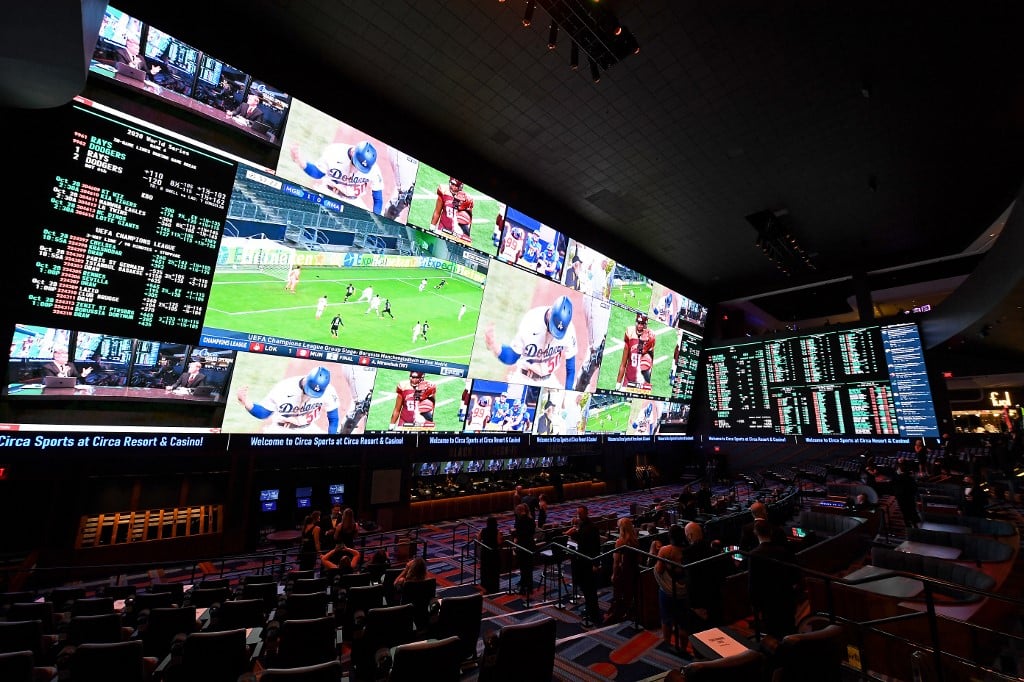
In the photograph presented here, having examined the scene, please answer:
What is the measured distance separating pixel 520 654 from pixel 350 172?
7292 millimetres

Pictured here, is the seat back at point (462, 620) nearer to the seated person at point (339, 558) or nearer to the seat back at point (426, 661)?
the seat back at point (426, 661)

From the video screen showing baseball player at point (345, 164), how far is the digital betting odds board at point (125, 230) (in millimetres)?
1010

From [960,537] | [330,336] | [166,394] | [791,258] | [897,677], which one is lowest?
[897,677]

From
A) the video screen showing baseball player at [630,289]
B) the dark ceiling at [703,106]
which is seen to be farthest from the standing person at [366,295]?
the video screen showing baseball player at [630,289]

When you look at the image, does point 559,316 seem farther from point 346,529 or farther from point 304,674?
point 304,674

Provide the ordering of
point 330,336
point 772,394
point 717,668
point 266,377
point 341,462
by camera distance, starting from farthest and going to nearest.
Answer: point 772,394
point 341,462
point 330,336
point 266,377
point 717,668

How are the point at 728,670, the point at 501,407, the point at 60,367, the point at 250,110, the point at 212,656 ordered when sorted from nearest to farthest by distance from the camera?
1. the point at 728,670
2. the point at 212,656
3. the point at 60,367
4. the point at 250,110
5. the point at 501,407

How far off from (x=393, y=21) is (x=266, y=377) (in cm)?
569

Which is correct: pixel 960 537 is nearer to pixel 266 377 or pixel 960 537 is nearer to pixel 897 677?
pixel 897 677

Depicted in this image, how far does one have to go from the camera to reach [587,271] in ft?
39.0

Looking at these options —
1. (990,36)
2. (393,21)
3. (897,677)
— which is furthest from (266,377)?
(990,36)

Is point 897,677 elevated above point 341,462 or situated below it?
below

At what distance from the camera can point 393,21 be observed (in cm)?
652

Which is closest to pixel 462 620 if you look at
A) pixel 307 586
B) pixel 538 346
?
pixel 307 586
